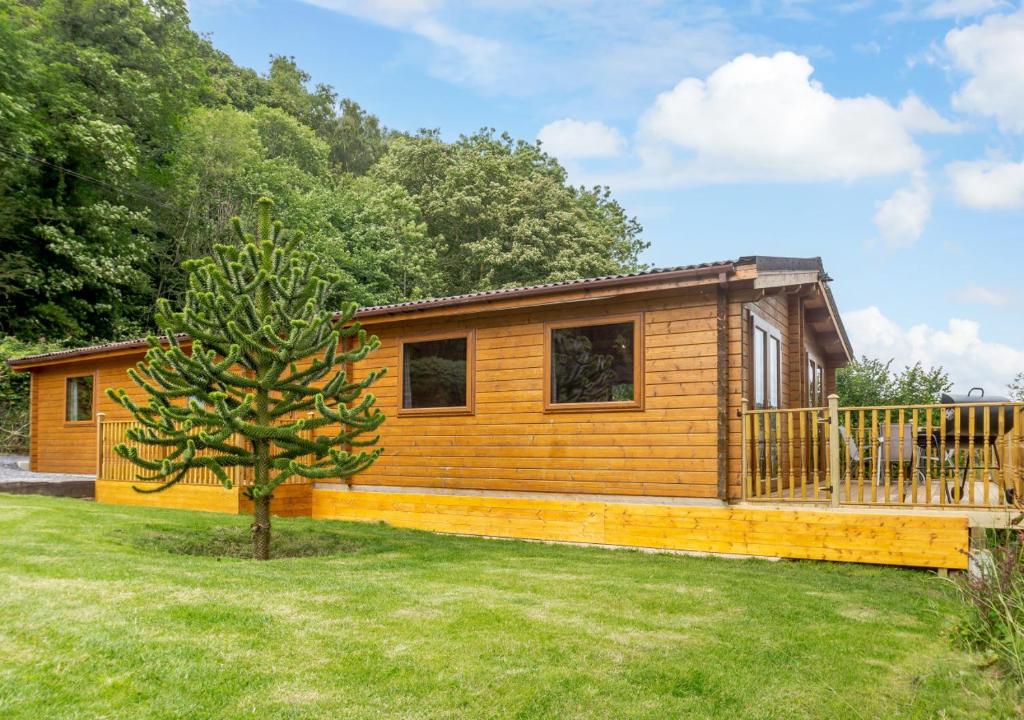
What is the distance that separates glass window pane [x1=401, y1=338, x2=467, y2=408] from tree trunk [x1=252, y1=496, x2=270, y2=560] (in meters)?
3.20

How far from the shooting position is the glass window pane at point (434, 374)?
10359 millimetres

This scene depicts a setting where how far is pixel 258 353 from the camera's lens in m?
7.72

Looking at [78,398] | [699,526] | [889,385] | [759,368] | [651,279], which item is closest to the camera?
[699,526]

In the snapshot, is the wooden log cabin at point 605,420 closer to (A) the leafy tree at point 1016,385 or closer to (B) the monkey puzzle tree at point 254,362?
(B) the monkey puzzle tree at point 254,362

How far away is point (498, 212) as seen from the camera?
28.6 metres

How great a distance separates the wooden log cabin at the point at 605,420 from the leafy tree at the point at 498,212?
1632 centimetres

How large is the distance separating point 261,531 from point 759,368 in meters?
6.02

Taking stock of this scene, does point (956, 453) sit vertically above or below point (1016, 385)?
below

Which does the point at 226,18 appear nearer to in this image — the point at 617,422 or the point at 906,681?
the point at 617,422

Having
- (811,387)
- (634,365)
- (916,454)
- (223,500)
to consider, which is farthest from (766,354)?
(223,500)

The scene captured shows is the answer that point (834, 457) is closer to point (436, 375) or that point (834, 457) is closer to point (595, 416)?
point (595, 416)

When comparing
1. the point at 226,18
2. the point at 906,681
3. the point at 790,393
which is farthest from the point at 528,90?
the point at 226,18

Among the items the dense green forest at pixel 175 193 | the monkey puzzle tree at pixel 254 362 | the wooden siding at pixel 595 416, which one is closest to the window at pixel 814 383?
the wooden siding at pixel 595 416

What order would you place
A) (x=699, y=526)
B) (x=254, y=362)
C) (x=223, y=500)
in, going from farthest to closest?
(x=223, y=500), (x=699, y=526), (x=254, y=362)
